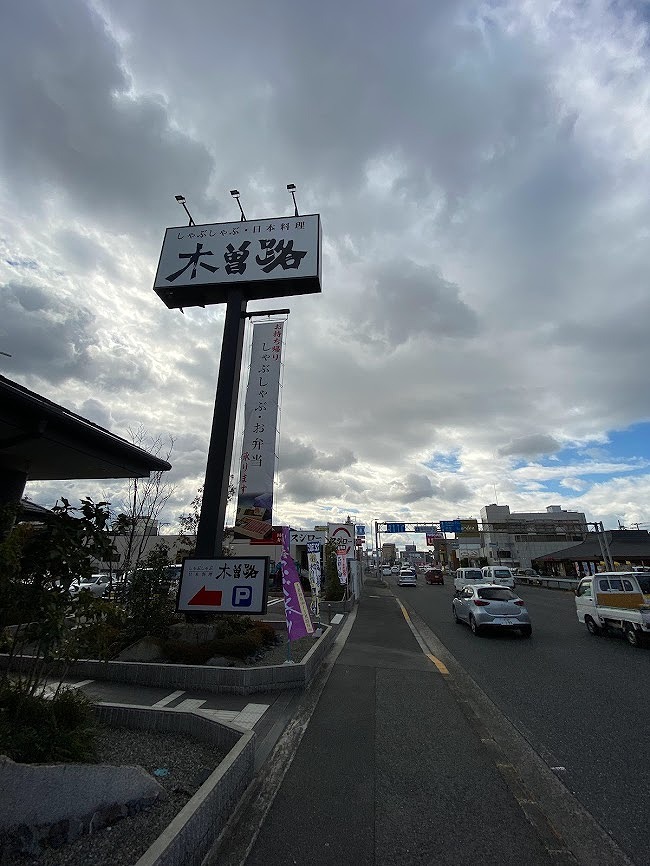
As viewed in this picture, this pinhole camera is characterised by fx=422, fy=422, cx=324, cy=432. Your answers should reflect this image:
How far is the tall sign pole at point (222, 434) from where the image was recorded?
400 inches

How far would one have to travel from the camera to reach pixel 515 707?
6.14 meters

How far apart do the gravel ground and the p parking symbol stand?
12.9 feet

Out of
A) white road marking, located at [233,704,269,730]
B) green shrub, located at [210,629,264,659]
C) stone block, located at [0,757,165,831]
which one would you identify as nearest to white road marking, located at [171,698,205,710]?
white road marking, located at [233,704,269,730]

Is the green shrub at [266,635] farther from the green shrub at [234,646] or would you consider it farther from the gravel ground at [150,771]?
the gravel ground at [150,771]

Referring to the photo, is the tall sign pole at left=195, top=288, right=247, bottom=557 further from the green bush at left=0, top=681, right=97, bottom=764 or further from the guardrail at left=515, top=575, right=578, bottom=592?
the guardrail at left=515, top=575, right=578, bottom=592

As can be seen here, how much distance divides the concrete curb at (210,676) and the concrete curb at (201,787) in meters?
2.18

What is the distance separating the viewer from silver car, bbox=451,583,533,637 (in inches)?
460

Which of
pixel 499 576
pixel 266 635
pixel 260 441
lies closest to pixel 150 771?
pixel 266 635

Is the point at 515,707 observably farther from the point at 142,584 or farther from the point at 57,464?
the point at 57,464

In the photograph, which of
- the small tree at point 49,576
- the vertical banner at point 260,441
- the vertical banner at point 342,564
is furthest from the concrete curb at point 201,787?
the vertical banner at point 342,564

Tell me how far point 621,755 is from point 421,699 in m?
2.67

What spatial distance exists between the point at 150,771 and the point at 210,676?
3321mm

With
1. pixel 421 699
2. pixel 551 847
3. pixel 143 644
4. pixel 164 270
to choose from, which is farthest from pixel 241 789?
pixel 164 270

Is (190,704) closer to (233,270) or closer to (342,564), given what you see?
(233,270)
